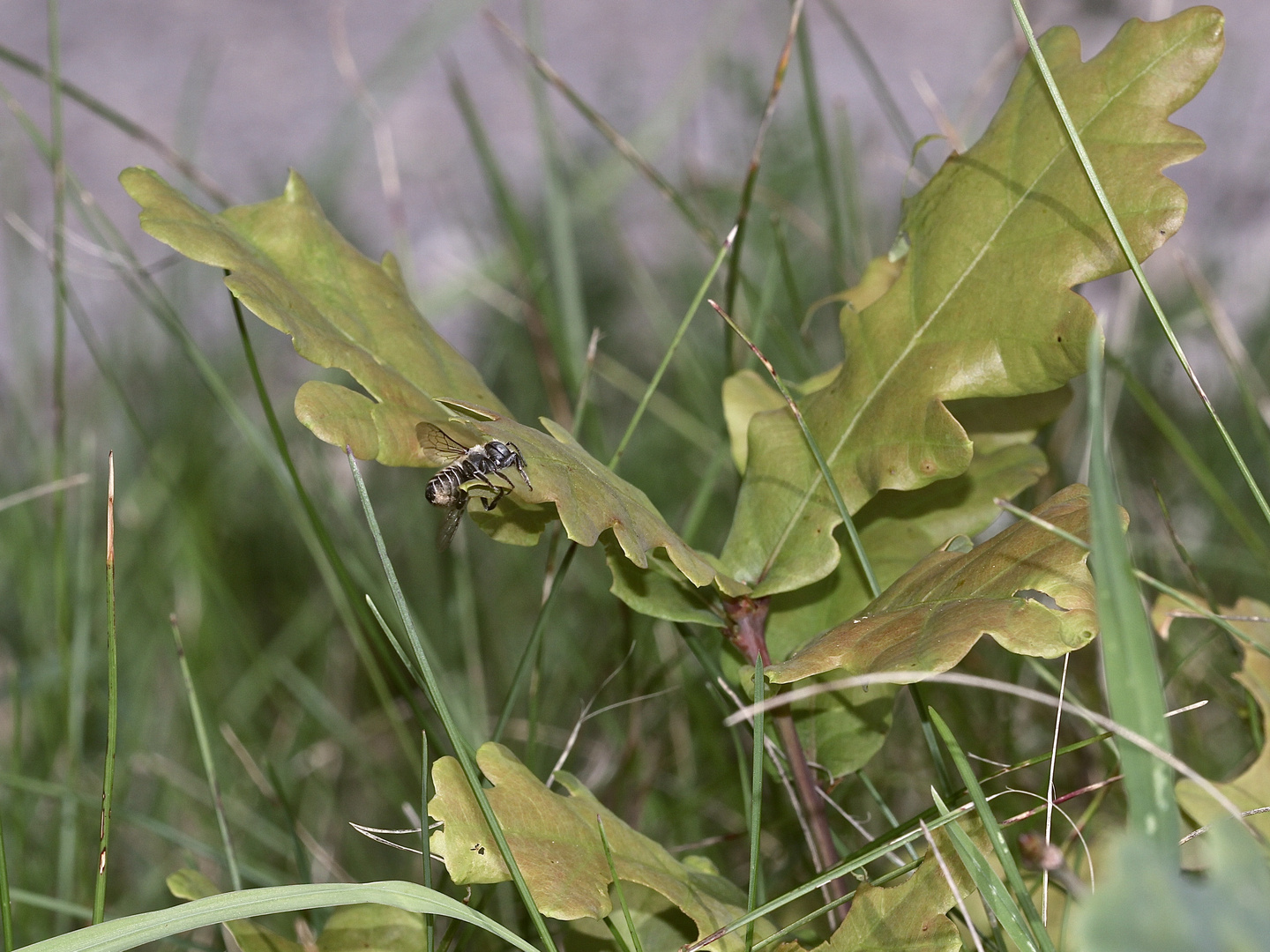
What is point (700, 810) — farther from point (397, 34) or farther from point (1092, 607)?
point (397, 34)

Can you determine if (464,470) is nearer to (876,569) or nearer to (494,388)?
(876,569)

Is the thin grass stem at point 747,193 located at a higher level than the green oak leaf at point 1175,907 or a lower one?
higher

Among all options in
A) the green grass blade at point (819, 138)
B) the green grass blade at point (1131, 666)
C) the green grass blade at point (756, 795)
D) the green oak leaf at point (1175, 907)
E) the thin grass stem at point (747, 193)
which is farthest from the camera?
the green grass blade at point (819, 138)

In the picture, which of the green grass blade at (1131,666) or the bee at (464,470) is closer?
the green grass blade at (1131,666)

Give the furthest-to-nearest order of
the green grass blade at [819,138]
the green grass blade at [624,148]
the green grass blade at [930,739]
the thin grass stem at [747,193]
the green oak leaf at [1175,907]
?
1. the green grass blade at [819,138]
2. the green grass blade at [624,148]
3. the thin grass stem at [747,193]
4. the green grass blade at [930,739]
5. the green oak leaf at [1175,907]

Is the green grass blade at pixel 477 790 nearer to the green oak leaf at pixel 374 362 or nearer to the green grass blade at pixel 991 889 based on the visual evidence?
the green oak leaf at pixel 374 362

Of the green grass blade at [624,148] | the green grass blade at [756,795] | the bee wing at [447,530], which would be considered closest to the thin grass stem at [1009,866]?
the green grass blade at [756,795]

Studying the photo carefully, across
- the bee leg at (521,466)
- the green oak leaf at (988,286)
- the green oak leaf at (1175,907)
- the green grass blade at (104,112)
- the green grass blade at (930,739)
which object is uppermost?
the green grass blade at (104,112)

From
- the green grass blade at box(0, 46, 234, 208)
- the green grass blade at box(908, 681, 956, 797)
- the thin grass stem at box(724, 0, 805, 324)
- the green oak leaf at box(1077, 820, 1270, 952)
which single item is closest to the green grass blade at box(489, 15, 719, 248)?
the thin grass stem at box(724, 0, 805, 324)
